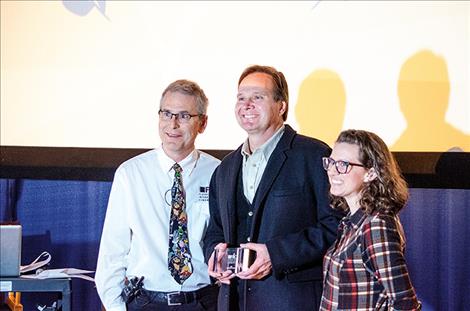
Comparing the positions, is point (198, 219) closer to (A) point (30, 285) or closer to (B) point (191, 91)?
(B) point (191, 91)

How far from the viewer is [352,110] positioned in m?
4.40

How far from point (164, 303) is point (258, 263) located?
530 millimetres

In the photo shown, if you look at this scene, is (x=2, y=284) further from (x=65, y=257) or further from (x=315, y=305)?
(x=65, y=257)

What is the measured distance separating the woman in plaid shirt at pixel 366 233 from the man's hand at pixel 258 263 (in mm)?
248

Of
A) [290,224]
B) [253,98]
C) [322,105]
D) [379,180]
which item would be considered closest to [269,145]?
[253,98]

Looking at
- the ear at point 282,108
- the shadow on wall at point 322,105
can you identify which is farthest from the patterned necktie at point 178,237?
the shadow on wall at point 322,105

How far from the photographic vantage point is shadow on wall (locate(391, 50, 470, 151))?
4.35 metres

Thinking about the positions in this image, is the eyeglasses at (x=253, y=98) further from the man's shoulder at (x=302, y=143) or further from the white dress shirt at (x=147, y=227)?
the white dress shirt at (x=147, y=227)

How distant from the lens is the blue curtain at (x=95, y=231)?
4316mm

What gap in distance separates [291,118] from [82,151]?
1.23m

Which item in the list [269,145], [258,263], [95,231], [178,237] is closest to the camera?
[258,263]

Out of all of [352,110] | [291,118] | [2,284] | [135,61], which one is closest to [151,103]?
[135,61]

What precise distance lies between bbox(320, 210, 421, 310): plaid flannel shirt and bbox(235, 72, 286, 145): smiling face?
62cm

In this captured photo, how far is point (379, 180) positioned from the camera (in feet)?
8.83
